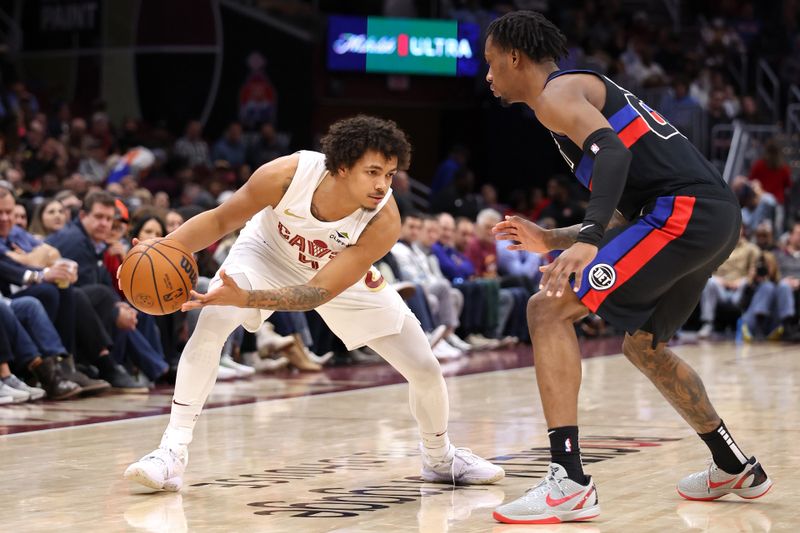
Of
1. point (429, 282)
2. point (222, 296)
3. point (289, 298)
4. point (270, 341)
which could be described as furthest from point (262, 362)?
point (222, 296)

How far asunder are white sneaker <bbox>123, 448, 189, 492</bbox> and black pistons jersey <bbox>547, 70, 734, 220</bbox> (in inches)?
75.8

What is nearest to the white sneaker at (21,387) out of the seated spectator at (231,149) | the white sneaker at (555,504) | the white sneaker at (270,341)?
the white sneaker at (270,341)

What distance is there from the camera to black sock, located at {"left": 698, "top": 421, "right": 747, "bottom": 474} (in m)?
4.93

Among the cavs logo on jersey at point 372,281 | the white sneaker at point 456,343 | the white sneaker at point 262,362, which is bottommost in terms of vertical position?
the white sneaker at point 456,343

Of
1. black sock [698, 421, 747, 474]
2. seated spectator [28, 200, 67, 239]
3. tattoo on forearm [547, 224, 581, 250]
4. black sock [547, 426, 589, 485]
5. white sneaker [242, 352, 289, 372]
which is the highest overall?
tattoo on forearm [547, 224, 581, 250]

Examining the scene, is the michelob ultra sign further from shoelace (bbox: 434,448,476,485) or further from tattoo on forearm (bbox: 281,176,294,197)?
shoelace (bbox: 434,448,476,485)

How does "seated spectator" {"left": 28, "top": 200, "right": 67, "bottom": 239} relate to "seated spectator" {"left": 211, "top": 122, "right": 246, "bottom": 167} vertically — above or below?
below

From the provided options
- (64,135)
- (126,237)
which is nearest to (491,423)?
(126,237)

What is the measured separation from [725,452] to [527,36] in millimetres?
1743

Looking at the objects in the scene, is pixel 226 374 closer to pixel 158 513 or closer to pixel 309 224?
pixel 309 224

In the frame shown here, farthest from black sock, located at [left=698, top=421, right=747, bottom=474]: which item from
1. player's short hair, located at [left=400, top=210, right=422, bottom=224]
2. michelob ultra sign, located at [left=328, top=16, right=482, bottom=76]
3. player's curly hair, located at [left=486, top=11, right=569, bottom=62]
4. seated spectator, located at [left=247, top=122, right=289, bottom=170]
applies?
michelob ultra sign, located at [left=328, top=16, right=482, bottom=76]

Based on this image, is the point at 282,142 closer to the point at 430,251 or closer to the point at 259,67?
Result: the point at 259,67

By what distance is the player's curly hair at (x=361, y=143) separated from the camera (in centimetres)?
507

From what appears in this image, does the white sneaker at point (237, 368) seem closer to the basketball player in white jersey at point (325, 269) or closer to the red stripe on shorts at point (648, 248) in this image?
the basketball player in white jersey at point (325, 269)
